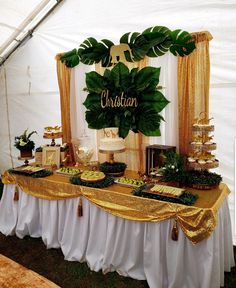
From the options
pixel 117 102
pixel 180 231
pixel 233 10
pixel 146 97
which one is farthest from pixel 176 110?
pixel 180 231

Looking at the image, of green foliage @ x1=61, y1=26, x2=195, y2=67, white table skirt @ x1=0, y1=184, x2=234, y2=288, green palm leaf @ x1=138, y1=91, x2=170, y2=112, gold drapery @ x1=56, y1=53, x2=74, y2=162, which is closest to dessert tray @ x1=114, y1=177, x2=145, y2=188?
white table skirt @ x1=0, y1=184, x2=234, y2=288

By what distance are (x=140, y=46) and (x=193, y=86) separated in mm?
660

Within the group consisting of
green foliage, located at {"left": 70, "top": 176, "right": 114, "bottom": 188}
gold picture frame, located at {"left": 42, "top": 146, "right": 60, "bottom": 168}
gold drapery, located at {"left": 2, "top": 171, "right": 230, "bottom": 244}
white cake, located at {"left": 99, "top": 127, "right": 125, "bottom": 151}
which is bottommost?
gold drapery, located at {"left": 2, "top": 171, "right": 230, "bottom": 244}

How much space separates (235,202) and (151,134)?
1.07m

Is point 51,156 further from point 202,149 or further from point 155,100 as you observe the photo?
point 202,149

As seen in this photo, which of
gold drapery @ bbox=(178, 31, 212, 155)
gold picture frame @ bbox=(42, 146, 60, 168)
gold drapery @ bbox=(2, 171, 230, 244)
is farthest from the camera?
gold picture frame @ bbox=(42, 146, 60, 168)

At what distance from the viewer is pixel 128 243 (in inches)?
88.4

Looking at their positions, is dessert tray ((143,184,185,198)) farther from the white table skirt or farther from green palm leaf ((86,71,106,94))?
green palm leaf ((86,71,106,94))

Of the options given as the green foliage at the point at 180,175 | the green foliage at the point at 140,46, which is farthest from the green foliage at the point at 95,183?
the green foliage at the point at 140,46

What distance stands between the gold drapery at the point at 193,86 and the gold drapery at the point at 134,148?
419mm

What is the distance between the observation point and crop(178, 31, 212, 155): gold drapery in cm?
232

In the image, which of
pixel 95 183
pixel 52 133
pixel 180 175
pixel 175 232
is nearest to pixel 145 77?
pixel 180 175

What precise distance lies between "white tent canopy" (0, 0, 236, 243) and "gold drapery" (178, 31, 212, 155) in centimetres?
24

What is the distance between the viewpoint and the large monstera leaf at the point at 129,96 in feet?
8.64
